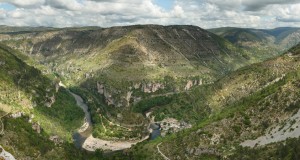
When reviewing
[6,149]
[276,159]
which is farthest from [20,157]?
[276,159]

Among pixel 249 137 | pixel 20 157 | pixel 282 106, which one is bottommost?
pixel 20 157

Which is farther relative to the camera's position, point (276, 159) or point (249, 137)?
point (249, 137)

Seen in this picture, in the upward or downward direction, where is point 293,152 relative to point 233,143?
upward

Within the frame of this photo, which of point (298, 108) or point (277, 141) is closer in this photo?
point (277, 141)

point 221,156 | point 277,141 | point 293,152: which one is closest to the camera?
point 293,152

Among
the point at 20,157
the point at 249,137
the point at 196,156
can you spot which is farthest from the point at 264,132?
the point at 20,157

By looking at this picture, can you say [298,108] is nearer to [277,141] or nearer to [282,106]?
[282,106]

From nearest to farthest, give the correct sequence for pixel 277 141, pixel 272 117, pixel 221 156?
pixel 277 141 < pixel 221 156 < pixel 272 117

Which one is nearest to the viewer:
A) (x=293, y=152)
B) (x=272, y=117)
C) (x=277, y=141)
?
(x=293, y=152)

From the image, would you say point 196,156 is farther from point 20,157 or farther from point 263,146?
point 20,157
